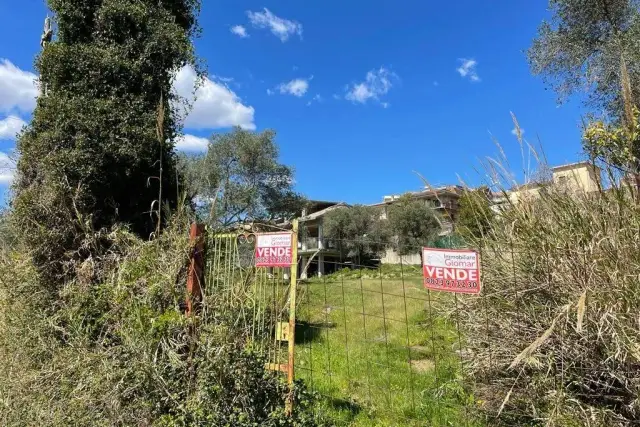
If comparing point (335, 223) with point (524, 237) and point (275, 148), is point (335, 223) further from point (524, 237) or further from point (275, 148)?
point (524, 237)

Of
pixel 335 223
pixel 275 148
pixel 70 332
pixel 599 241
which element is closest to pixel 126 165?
pixel 70 332

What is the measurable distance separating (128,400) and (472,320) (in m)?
2.63

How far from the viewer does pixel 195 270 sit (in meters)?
3.68

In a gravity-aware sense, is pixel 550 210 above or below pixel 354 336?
above

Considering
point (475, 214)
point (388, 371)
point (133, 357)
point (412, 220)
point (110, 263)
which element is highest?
point (412, 220)

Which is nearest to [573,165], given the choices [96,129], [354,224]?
[96,129]

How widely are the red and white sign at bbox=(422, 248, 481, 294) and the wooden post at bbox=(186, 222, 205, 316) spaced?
187 cm

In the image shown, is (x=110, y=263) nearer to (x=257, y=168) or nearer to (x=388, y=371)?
(x=388, y=371)

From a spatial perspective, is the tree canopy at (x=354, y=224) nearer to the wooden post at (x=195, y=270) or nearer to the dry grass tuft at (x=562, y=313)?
the wooden post at (x=195, y=270)

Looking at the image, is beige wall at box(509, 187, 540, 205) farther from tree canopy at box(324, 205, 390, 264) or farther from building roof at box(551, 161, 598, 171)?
tree canopy at box(324, 205, 390, 264)

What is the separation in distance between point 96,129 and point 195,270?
2429 mm

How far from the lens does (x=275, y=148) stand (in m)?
24.6

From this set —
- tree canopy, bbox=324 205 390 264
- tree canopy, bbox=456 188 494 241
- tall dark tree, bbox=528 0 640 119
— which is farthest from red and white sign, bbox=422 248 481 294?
tree canopy, bbox=324 205 390 264

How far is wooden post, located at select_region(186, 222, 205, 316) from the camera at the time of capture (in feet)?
11.8
